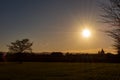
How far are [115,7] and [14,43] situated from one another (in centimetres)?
9001

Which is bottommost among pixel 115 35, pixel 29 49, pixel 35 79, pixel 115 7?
pixel 35 79

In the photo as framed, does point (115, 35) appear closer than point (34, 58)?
Yes

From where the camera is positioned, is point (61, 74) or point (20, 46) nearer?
point (61, 74)

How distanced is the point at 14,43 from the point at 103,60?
136ft

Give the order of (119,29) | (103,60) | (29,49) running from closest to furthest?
(119,29)
(103,60)
(29,49)

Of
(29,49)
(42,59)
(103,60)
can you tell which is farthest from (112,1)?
(29,49)

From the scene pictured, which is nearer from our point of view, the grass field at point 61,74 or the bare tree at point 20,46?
the grass field at point 61,74

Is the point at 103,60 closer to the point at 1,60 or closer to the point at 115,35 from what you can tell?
the point at 1,60

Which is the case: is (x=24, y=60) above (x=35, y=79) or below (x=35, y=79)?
above

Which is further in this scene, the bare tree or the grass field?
the bare tree

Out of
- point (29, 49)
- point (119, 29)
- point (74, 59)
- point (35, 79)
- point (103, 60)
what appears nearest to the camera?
point (119, 29)

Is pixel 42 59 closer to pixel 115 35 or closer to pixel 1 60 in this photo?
pixel 1 60

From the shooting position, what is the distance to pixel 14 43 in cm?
10581

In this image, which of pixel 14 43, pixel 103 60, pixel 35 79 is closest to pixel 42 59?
pixel 103 60
